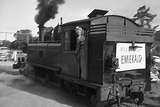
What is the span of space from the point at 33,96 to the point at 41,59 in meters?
3.04

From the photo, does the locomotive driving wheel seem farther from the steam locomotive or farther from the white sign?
the white sign

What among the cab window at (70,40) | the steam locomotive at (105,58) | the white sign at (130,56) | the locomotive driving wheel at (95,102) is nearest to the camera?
the locomotive driving wheel at (95,102)

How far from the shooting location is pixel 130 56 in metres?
8.08

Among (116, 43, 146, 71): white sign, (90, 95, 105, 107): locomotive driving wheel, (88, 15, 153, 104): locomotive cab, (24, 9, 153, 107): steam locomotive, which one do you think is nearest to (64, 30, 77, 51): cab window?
(24, 9, 153, 107): steam locomotive

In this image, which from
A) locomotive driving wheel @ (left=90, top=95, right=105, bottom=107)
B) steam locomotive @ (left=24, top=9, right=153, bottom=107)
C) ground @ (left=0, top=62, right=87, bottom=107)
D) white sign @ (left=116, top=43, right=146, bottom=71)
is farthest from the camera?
ground @ (left=0, top=62, right=87, bottom=107)

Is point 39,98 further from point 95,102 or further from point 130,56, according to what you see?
point 130,56

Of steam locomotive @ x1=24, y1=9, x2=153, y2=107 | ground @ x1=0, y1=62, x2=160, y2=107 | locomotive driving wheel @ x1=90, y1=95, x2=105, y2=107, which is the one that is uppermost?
steam locomotive @ x1=24, y1=9, x2=153, y2=107

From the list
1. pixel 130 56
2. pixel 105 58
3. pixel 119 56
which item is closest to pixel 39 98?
pixel 105 58

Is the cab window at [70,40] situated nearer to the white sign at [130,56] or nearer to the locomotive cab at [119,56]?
the locomotive cab at [119,56]

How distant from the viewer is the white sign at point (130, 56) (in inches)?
305

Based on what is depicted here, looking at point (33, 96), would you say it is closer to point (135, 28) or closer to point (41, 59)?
point (41, 59)

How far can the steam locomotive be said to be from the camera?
23.9 feet

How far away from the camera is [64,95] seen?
9750 mm

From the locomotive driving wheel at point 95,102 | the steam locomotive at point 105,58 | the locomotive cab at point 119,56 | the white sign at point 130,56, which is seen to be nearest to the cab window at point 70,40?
the steam locomotive at point 105,58
